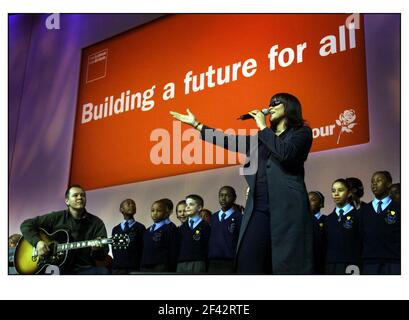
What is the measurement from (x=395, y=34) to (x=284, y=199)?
2019 millimetres

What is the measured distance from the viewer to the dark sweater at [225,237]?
16.6 ft

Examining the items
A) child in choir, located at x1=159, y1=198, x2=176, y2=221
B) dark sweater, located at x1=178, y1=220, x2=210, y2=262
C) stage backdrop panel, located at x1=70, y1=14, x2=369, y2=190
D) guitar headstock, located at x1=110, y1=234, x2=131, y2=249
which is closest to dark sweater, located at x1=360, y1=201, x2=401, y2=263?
stage backdrop panel, located at x1=70, y1=14, x2=369, y2=190

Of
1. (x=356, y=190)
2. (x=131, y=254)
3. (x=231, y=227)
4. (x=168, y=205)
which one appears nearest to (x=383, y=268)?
(x=356, y=190)

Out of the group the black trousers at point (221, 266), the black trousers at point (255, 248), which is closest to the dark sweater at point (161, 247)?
the black trousers at point (221, 266)

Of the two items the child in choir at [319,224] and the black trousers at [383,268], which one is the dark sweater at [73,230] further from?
the black trousers at [383,268]

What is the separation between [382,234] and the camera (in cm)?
479

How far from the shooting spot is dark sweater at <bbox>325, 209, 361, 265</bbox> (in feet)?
15.8

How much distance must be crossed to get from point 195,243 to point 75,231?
0.94 m

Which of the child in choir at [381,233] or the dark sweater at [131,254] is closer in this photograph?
the child in choir at [381,233]

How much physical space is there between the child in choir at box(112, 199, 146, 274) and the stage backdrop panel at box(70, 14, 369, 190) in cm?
45

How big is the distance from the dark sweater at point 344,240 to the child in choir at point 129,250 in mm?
1522

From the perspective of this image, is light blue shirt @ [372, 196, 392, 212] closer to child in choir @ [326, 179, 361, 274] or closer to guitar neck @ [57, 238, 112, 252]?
child in choir @ [326, 179, 361, 274]

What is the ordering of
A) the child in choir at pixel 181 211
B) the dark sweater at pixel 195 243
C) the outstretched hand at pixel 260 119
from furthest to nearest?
the child in choir at pixel 181 211 < the dark sweater at pixel 195 243 < the outstretched hand at pixel 260 119
